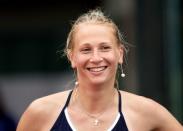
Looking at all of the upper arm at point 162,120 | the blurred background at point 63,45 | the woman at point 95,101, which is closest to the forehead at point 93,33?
the woman at point 95,101

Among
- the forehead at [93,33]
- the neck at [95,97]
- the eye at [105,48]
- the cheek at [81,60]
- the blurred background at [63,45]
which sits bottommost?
the blurred background at [63,45]

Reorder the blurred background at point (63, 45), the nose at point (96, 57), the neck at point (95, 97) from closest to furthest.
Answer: the nose at point (96, 57), the neck at point (95, 97), the blurred background at point (63, 45)

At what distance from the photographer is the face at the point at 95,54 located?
545 centimetres

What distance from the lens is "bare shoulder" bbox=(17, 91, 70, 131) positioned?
5609mm

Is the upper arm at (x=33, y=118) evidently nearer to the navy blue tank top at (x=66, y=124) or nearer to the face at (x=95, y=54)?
the navy blue tank top at (x=66, y=124)

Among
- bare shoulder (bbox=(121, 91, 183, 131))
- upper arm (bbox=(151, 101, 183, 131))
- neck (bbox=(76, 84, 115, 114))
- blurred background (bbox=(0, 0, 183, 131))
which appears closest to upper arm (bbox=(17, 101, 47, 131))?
neck (bbox=(76, 84, 115, 114))

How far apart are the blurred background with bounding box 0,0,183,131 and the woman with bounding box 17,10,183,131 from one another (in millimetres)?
2317

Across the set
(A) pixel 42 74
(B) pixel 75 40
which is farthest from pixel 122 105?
(A) pixel 42 74

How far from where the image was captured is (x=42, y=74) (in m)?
10.3

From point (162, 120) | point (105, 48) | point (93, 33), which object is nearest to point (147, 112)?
point (162, 120)

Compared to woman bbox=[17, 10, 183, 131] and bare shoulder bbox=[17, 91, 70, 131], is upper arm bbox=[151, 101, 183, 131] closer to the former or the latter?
woman bbox=[17, 10, 183, 131]

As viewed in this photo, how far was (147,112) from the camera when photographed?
5.65 meters

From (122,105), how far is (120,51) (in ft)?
1.10

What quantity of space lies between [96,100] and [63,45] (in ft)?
14.1
